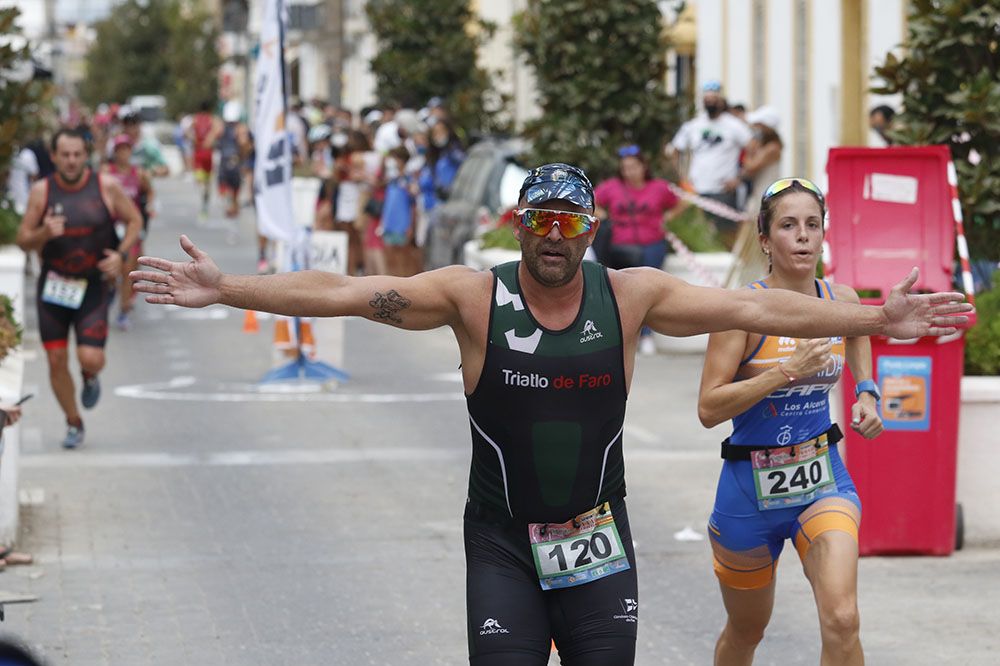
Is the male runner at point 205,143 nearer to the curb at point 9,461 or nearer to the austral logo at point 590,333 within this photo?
the curb at point 9,461

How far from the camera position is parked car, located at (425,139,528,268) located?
21859 mm

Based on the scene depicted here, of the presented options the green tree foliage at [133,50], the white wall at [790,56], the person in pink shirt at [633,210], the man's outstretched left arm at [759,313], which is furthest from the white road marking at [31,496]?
the green tree foliage at [133,50]

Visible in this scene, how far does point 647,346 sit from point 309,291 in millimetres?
12823

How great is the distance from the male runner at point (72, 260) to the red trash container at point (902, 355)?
4932 millimetres

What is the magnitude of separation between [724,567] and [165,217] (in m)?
33.2

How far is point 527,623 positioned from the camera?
17.6 feet

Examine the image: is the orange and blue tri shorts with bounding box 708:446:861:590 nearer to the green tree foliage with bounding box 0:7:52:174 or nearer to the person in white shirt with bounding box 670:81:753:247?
the green tree foliage with bounding box 0:7:52:174

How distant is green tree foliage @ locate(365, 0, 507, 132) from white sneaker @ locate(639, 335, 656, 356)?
12.6 m

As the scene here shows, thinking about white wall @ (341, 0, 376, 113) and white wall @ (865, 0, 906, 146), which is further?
white wall @ (341, 0, 376, 113)

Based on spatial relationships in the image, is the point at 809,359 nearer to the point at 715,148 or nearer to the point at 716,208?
the point at 716,208

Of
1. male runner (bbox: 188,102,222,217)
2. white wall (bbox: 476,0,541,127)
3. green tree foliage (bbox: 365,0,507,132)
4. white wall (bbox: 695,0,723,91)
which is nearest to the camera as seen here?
white wall (bbox: 695,0,723,91)

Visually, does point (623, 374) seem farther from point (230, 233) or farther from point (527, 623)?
point (230, 233)

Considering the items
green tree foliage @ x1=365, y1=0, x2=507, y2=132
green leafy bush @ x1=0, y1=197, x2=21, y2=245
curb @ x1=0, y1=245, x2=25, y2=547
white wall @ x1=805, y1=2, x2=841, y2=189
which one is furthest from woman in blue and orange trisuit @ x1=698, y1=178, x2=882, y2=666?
green tree foliage @ x1=365, y1=0, x2=507, y2=132

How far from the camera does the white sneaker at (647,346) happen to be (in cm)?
1798
